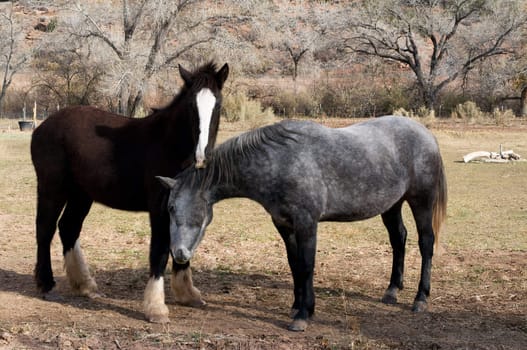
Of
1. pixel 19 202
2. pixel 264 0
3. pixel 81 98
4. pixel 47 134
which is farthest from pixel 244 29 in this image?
pixel 47 134

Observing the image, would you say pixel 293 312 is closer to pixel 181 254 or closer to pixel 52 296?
pixel 181 254

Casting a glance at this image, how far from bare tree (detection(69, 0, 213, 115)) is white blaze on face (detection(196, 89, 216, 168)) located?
23012 millimetres

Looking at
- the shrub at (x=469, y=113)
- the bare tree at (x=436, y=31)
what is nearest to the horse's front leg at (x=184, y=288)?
the shrub at (x=469, y=113)

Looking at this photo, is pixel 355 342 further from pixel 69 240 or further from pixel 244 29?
pixel 244 29

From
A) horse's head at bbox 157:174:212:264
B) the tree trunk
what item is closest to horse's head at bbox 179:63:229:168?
horse's head at bbox 157:174:212:264

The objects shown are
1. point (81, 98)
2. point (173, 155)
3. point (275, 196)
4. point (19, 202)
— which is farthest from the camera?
point (81, 98)

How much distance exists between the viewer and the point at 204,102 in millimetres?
5660

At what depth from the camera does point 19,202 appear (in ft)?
42.4

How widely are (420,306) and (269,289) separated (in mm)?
1577

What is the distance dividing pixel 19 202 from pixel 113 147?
726 cm

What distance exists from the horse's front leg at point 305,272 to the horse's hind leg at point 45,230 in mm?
2464

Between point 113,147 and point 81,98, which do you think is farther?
point 81,98

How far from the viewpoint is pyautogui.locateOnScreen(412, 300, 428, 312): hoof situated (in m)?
6.29

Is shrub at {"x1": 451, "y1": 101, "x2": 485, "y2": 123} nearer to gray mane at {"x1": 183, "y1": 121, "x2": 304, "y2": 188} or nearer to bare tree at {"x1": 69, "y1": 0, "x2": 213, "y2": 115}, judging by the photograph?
bare tree at {"x1": 69, "y1": 0, "x2": 213, "y2": 115}
